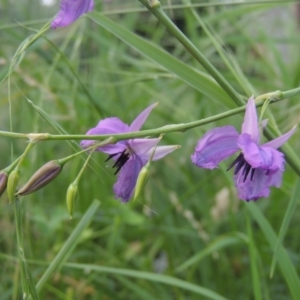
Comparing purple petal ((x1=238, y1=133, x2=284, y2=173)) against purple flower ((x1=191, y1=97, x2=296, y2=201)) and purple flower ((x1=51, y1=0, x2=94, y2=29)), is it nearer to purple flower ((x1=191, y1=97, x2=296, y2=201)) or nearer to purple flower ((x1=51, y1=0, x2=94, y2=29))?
purple flower ((x1=191, y1=97, x2=296, y2=201))

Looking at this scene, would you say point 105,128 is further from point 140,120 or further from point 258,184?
point 258,184

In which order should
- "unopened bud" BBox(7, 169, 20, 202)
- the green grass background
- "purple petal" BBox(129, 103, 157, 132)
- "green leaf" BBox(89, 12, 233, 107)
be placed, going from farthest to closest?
1. the green grass background
2. "green leaf" BBox(89, 12, 233, 107)
3. "purple petal" BBox(129, 103, 157, 132)
4. "unopened bud" BBox(7, 169, 20, 202)

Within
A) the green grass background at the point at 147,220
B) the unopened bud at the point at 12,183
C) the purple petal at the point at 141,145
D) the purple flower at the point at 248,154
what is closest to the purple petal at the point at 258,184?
the purple flower at the point at 248,154

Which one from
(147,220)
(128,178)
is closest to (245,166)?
(128,178)

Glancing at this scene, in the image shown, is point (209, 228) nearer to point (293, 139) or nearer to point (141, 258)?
point (141, 258)

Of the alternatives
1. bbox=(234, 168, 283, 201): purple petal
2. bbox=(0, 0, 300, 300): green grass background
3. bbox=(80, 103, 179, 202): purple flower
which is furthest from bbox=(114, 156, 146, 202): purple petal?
bbox=(0, 0, 300, 300): green grass background
